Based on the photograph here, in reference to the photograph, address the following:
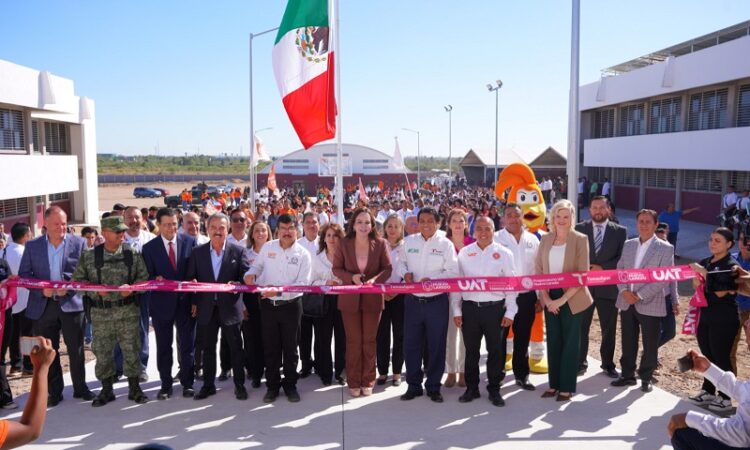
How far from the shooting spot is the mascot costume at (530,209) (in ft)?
20.7

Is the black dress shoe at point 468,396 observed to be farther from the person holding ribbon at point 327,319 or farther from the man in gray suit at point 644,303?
the man in gray suit at point 644,303

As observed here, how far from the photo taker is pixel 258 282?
5676mm

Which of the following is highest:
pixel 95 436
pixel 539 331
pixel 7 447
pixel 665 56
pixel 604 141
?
pixel 665 56

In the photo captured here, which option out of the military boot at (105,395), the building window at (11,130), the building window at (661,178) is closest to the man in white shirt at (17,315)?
the military boot at (105,395)

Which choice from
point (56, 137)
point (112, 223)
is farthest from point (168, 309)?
point (56, 137)

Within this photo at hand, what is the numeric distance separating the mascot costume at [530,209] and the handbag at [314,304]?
2.07 metres

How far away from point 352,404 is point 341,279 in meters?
1.17

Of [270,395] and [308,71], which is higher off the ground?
[308,71]

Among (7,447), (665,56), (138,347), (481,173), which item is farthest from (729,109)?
(481,173)

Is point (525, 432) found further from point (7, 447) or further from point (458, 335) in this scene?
point (7, 447)

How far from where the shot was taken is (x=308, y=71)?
25.1 feet

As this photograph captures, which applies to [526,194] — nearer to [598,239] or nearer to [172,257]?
[598,239]

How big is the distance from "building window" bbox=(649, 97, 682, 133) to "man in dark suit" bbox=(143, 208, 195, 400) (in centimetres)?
2449

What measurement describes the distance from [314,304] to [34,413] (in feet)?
11.4
